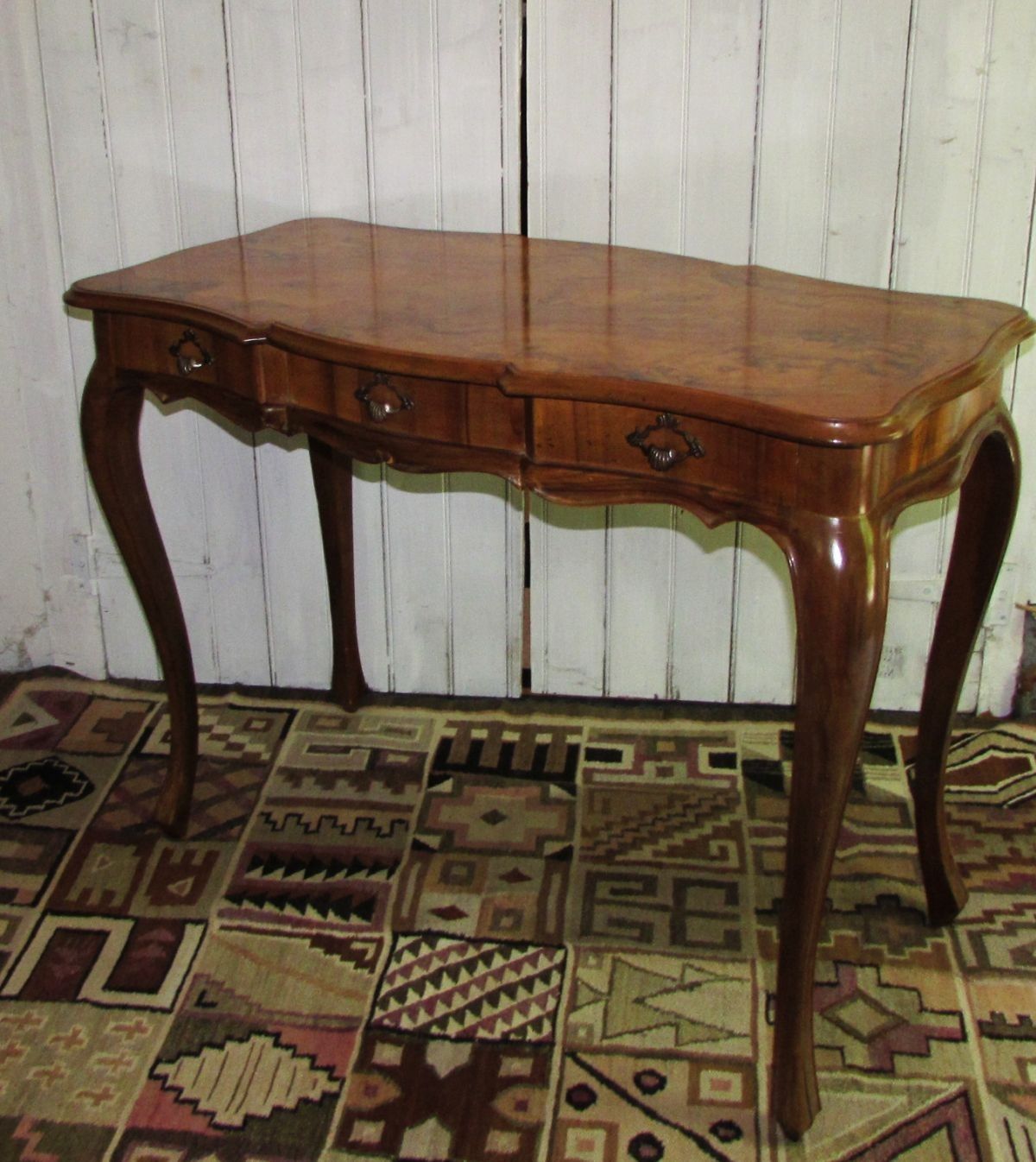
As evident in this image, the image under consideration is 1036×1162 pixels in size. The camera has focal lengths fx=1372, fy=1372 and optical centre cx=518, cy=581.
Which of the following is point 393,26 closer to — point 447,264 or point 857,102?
point 447,264

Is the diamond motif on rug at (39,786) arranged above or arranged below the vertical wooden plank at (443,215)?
below

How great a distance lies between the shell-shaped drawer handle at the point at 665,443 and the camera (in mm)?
1443

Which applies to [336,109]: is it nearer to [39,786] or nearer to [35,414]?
[35,414]

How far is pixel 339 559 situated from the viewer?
2.44 metres

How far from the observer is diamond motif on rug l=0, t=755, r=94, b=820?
2.27m

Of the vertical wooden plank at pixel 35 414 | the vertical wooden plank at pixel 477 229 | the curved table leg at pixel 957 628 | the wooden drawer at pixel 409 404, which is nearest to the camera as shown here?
the wooden drawer at pixel 409 404

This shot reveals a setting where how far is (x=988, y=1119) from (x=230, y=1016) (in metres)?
0.96

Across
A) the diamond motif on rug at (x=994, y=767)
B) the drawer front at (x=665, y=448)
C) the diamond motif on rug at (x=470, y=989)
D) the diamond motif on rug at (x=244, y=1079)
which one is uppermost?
the drawer front at (x=665, y=448)

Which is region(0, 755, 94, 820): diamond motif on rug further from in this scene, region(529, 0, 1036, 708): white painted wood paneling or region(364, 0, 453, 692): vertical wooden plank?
region(529, 0, 1036, 708): white painted wood paneling

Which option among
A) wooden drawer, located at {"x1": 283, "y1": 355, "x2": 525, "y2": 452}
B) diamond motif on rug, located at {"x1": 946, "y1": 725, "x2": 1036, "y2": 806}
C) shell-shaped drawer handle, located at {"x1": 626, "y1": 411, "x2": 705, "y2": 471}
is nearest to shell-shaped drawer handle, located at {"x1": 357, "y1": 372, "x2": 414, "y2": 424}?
wooden drawer, located at {"x1": 283, "y1": 355, "x2": 525, "y2": 452}

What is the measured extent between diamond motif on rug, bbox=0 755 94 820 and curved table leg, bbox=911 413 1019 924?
1.35m

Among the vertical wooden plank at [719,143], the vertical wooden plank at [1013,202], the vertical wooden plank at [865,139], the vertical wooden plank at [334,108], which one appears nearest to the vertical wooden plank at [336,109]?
the vertical wooden plank at [334,108]

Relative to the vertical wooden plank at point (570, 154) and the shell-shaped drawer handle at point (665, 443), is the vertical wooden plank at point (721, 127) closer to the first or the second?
the vertical wooden plank at point (570, 154)

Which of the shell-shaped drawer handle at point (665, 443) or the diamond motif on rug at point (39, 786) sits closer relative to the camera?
the shell-shaped drawer handle at point (665, 443)
